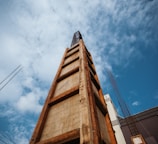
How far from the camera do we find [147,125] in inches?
489

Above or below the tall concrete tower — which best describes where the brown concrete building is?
above

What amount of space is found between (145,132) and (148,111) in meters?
2.35

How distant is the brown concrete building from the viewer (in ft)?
38.1

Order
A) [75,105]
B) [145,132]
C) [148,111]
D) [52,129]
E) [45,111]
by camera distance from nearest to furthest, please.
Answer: [52,129] → [75,105] → [45,111] → [145,132] → [148,111]

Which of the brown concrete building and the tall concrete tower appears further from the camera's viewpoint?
the brown concrete building

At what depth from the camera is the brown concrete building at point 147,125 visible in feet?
38.1

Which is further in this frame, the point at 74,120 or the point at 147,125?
the point at 147,125

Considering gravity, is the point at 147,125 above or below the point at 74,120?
above

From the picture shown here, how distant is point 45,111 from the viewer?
106 inches

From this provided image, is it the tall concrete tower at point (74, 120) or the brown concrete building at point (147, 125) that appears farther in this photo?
the brown concrete building at point (147, 125)

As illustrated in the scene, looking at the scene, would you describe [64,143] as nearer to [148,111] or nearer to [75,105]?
[75,105]

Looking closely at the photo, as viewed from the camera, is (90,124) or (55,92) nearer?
(90,124)

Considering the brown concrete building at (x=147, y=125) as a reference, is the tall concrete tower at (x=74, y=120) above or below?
below

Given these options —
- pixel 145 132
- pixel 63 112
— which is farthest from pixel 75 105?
pixel 145 132
